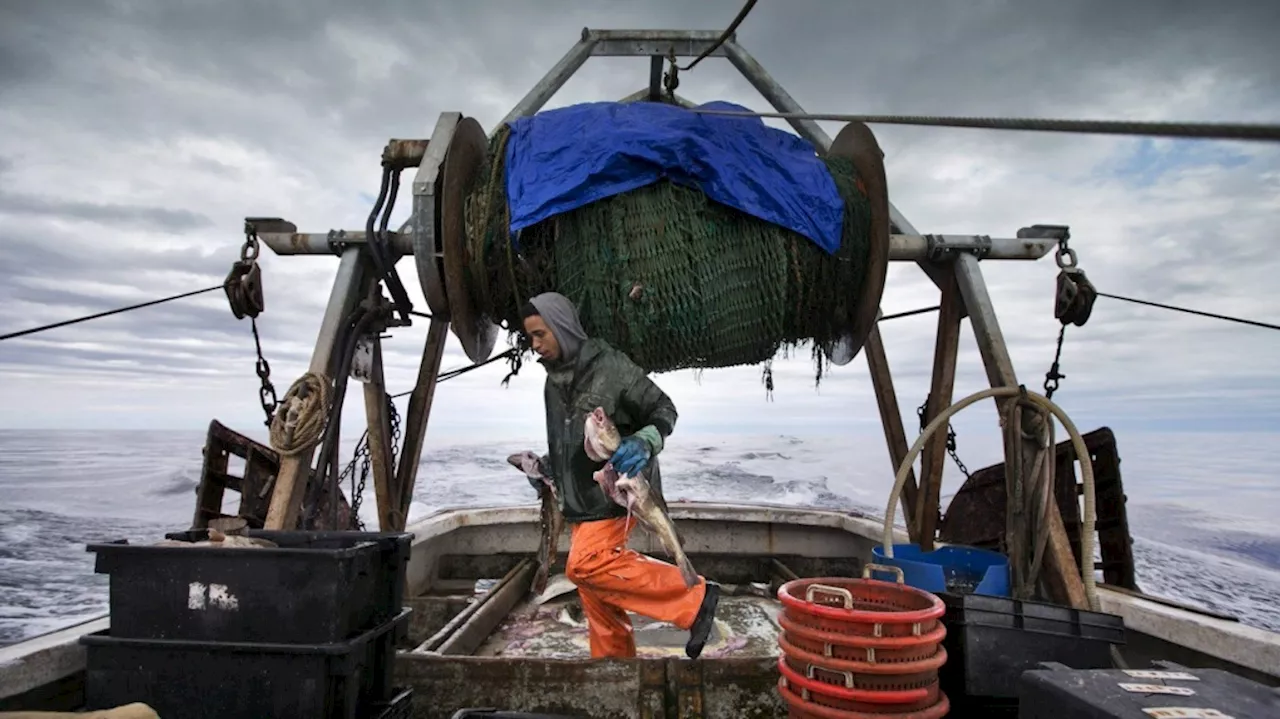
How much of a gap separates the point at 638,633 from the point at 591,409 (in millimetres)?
1879

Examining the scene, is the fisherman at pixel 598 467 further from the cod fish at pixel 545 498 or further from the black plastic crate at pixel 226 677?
the black plastic crate at pixel 226 677

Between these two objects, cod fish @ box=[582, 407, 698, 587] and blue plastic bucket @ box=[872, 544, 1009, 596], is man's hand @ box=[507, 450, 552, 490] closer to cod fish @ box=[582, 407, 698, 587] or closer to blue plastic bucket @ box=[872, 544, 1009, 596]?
cod fish @ box=[582, 407, 698, 587]

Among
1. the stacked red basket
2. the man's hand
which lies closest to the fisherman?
the man's hand

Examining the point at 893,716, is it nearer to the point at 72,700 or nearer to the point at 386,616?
the point at 386,616

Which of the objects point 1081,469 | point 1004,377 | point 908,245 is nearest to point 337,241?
point 908,245

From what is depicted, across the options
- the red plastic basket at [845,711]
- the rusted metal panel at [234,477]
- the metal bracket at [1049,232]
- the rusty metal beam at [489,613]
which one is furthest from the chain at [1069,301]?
the rusted metal panel at [234,477]

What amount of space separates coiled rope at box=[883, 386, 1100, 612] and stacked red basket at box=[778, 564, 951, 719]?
1.07m

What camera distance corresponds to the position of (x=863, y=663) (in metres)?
1.90

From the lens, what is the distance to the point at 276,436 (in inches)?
125

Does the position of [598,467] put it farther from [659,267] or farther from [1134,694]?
[1134,694]

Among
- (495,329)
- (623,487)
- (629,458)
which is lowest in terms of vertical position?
(623,487)

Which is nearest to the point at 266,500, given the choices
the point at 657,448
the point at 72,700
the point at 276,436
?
the point at 276,436

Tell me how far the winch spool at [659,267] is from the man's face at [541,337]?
0.35 meters

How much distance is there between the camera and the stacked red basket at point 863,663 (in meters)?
1.89
